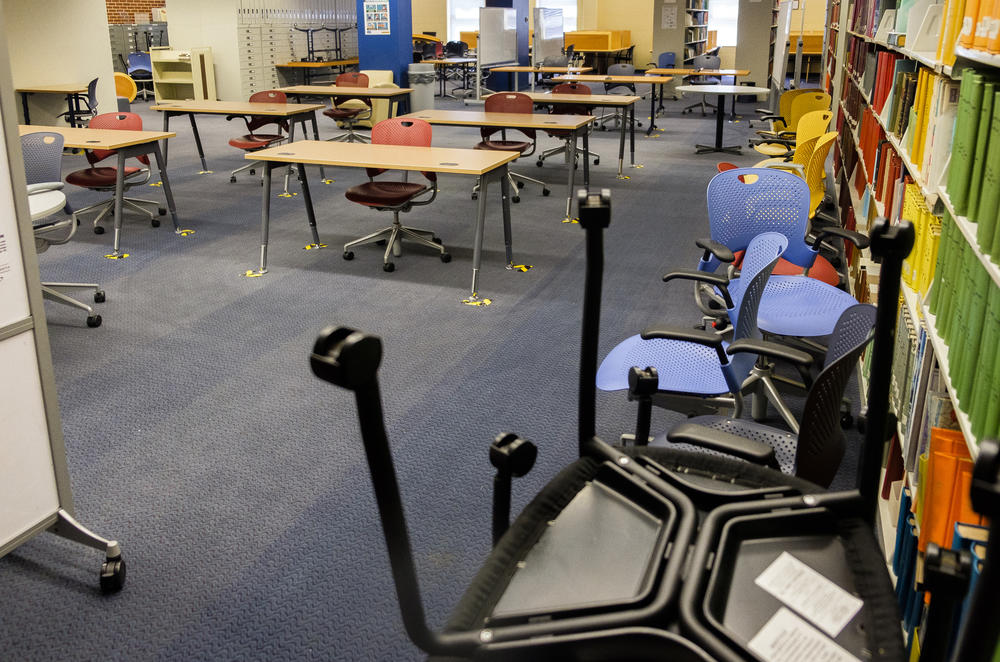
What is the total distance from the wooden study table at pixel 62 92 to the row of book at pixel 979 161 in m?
9.07

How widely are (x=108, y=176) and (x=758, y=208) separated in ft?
14.3

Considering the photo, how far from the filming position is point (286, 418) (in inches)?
124

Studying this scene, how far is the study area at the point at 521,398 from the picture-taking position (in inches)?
38.6

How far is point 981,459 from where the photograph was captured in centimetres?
61

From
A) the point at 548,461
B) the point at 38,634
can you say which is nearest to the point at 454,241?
the point at 548,461

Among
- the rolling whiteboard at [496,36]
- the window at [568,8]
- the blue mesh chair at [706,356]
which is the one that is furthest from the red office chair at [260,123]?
the window at [568,8]

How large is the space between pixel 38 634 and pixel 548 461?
1557mm

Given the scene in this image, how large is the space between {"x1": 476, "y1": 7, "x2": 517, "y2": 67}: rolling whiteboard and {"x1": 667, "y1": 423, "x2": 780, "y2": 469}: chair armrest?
10130mm

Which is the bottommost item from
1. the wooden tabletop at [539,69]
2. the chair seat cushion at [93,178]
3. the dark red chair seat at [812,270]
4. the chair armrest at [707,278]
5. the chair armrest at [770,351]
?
the dark red chair seat at [812,270]

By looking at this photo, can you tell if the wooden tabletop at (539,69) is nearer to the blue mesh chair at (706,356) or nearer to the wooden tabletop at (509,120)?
the wooden tabletop at (509,120)

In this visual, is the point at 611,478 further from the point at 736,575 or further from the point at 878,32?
the point at 878,32

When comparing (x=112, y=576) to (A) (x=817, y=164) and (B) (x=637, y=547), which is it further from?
(A) (x=817, y=164)

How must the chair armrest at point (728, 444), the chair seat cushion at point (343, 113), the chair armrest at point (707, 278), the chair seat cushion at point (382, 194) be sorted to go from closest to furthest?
the chair armrest at point (728, 444) → the chair armrest at point (707, 278) → the chair seat cushion at point (382, 194) → the chair seat cushion at point (343, 113)

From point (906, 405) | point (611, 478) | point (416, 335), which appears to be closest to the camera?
point (611, 478)
